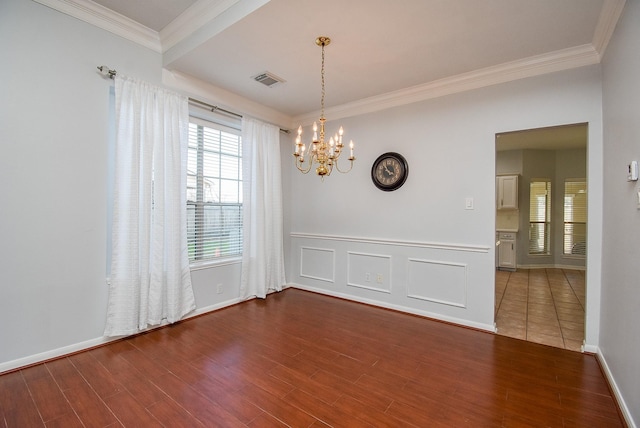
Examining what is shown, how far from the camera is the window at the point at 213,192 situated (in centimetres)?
349

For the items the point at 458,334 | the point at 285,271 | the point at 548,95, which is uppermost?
the point at 548,95

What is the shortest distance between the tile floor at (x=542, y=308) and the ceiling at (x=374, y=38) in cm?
266

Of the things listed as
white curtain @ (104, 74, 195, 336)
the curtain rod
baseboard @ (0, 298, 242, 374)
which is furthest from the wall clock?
baseboard @ (0, 298, 242, 374)

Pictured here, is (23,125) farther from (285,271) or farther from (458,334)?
(458,334)

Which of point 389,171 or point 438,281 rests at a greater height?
point 389,171

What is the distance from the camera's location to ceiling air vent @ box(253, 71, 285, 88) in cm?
318

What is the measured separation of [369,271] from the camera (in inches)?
154

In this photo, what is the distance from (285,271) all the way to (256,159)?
1.87 metres

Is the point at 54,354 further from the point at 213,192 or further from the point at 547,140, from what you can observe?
Answer: the point at 547,140

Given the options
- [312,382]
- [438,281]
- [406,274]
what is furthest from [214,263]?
[438,281]

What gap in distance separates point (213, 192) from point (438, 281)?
3009 millimetres

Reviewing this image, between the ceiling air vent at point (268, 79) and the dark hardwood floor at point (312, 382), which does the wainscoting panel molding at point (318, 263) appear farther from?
the ceiling air vent at point (268, 79)

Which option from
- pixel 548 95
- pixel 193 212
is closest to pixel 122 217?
pixel 193 212

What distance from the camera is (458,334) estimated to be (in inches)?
117
